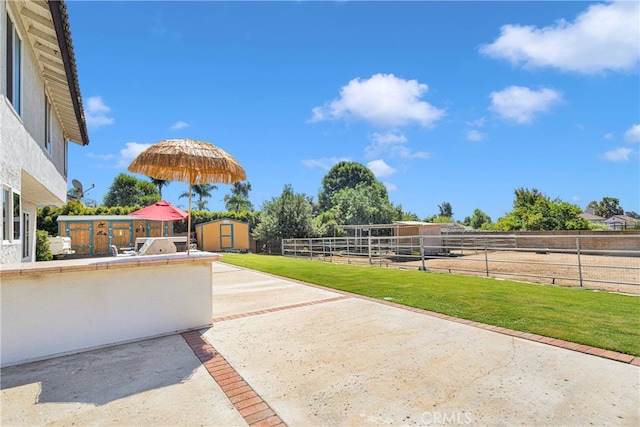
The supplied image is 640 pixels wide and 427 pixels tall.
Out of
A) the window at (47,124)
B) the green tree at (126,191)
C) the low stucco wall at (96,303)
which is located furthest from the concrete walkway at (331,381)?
the green tree at (126,191)

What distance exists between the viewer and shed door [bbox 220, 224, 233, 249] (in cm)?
2678

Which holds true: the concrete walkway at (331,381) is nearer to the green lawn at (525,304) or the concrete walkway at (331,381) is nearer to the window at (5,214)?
the green lawn at (525,304)

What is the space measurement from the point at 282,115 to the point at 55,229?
18.0 metres

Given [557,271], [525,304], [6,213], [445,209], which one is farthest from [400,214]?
[445,209]

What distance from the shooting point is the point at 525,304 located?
18.7 feet

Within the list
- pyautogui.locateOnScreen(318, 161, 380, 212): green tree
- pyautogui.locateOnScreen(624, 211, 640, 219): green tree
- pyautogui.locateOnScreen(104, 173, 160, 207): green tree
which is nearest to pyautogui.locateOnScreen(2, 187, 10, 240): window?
pyautogui.locateOnScreen(104, 173, 160, 207): green tree

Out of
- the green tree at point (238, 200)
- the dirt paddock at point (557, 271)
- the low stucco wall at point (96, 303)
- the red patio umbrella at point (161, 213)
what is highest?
the green tree at point (238, 200)

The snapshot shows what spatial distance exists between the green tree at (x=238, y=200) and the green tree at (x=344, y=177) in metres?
13.1

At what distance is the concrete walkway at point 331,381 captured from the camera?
252 cm

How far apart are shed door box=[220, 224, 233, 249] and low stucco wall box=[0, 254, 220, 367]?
22584 mm

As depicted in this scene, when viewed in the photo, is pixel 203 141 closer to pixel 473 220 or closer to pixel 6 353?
pixel 6 353

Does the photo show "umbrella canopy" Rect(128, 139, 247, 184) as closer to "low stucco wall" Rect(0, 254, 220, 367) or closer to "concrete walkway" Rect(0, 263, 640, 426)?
"low stucco wall" Rect(0, 254, 220, 367)

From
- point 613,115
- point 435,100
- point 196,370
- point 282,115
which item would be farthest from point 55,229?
point 613,115

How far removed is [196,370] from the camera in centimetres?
341
